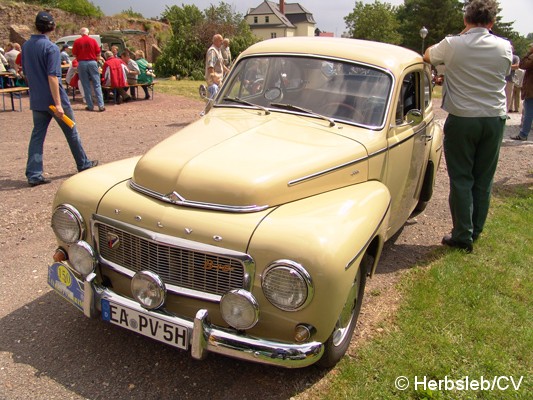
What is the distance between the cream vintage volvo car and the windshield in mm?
12

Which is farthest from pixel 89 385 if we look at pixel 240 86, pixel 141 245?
pixel 240 86

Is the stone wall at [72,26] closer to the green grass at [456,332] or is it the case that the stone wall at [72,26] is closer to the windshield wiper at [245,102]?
the windshield wiper at [245,102]

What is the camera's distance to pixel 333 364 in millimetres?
2984

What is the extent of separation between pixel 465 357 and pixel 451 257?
157 cm

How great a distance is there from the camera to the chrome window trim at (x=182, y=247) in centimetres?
254

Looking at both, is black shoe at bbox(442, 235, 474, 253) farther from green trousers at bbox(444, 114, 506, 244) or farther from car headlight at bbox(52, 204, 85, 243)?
car headlight at bbox(52, 204, 85, 243)

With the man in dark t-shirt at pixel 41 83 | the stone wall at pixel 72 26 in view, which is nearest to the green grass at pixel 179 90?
the stone wall at pixel 72 26

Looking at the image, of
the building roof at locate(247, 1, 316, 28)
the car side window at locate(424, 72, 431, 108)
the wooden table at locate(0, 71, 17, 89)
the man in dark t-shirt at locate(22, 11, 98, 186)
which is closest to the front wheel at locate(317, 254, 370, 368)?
the car side window at locate(424, 72, 431, 108)

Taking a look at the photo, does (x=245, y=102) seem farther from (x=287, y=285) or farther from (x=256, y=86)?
(x=287, y=285)

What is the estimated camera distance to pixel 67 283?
9.93 feet

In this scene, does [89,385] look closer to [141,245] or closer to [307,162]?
[141,245]

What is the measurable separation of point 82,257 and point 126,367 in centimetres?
73

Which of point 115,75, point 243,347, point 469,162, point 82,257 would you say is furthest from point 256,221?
point 115,75

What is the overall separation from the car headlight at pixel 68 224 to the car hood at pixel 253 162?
41 centimetres
